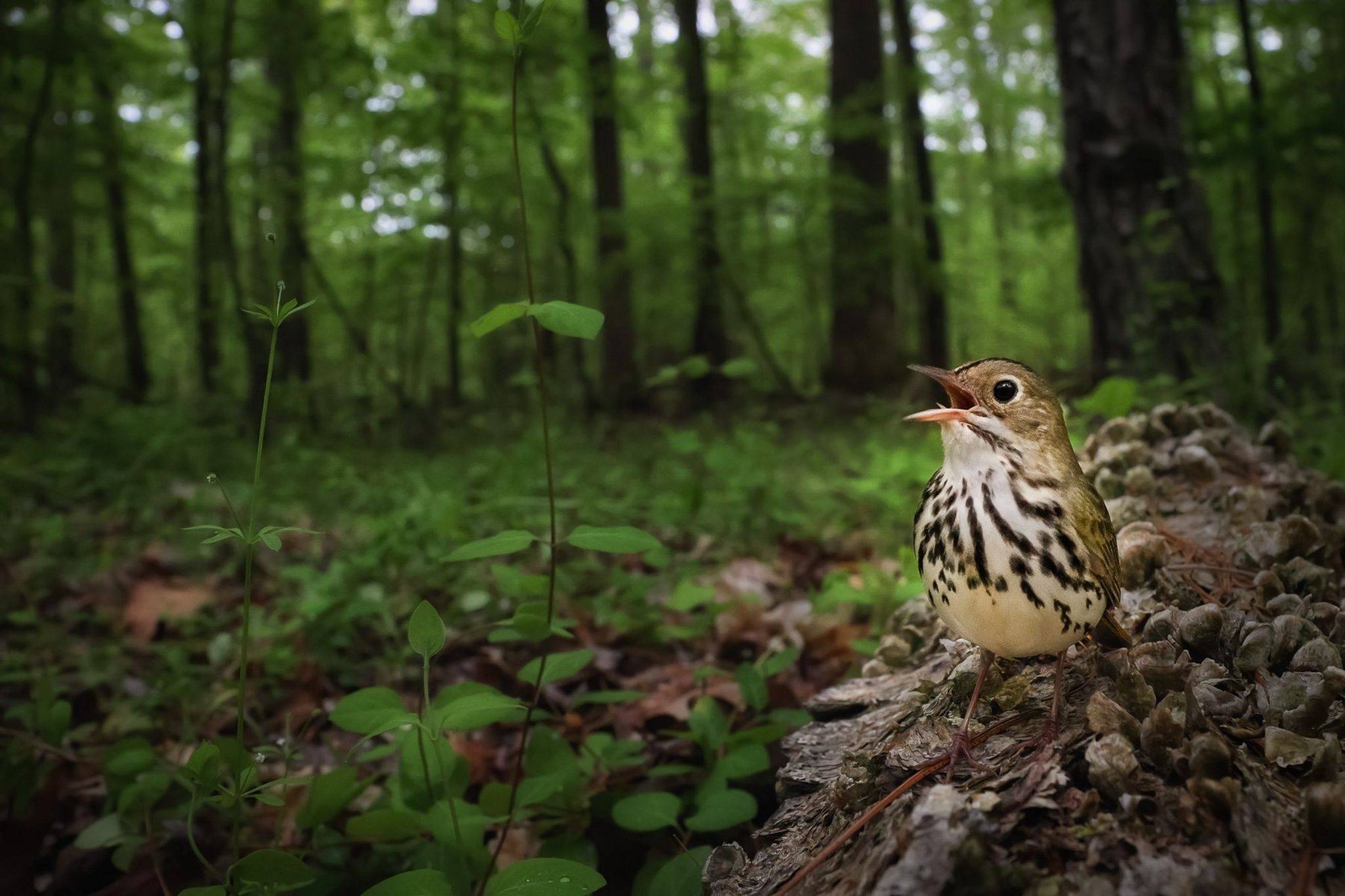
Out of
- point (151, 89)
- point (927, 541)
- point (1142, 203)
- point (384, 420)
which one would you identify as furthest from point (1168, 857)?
point (151, 89)

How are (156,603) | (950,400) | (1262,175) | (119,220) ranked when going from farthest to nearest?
(119,220) → (1262,175) → (156,603) → (950,400)

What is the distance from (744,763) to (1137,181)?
3.75 meters

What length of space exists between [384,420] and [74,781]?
20.8ft

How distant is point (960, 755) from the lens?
1.28 meters

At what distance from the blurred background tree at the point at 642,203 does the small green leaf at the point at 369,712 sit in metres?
2.54

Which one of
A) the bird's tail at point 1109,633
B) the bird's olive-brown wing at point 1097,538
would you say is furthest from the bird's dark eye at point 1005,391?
the bird's tail at point 1109,633

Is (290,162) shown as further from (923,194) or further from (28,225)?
(923,194)

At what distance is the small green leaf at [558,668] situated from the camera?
5.52 feet

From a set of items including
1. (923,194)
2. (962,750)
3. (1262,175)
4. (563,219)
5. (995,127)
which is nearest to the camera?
(962,750)

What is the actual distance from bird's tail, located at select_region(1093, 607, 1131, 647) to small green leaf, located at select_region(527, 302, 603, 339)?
933 millimetres

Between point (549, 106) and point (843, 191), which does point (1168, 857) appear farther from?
point (549, 106)

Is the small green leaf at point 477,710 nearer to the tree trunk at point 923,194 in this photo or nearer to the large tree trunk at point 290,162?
the large tree trunk at point 290,162

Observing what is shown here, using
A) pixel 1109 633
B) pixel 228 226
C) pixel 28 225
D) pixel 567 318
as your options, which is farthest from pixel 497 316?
pixel 28 225

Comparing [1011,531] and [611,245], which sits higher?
[611,245]
